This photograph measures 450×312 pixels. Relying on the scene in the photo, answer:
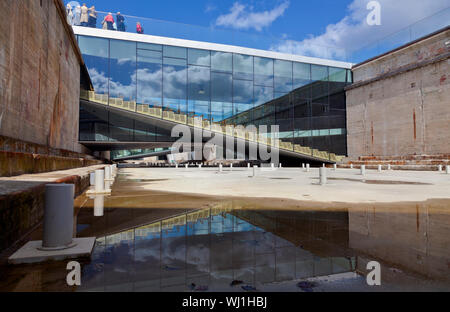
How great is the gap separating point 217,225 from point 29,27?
528 inches

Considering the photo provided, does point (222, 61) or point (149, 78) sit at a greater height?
point (222, 61)

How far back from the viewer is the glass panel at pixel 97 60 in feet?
105

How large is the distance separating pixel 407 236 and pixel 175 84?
33.4 m

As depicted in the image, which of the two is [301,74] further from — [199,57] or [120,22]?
[120,22]

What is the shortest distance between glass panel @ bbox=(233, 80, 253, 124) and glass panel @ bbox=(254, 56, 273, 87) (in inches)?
55.2

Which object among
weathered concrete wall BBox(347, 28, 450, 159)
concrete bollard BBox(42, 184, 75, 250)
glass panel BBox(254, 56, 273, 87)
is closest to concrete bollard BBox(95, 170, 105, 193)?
concrete bollard BBox(42, 184, 75, 250)

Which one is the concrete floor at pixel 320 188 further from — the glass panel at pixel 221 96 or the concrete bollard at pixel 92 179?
the glass panel at pixel 221 96

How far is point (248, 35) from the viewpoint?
37.1 m

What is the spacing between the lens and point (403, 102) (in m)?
30.5

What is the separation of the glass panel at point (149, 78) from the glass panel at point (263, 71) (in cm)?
1277

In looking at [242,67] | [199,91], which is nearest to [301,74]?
[242,67]

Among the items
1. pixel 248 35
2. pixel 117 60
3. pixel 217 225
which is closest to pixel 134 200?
pixel 217 225
